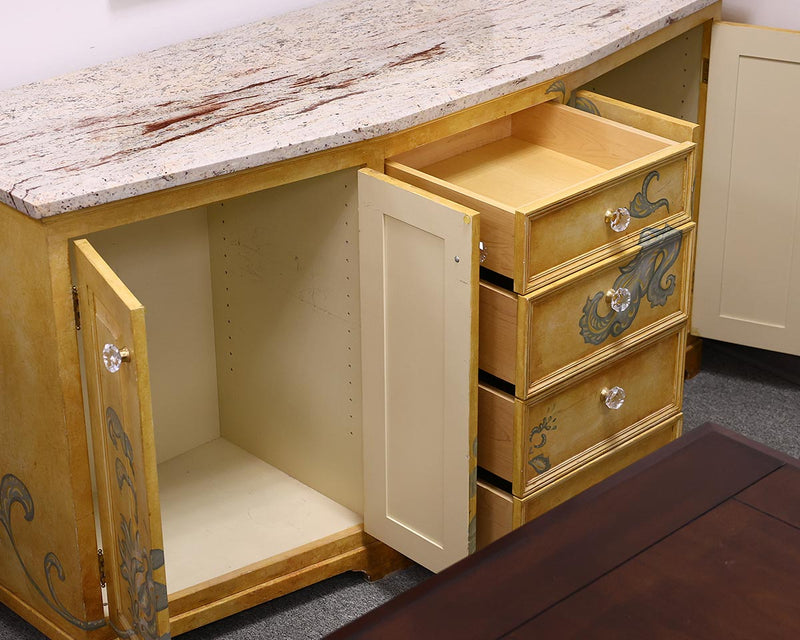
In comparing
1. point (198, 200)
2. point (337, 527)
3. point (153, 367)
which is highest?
point (198, 200)

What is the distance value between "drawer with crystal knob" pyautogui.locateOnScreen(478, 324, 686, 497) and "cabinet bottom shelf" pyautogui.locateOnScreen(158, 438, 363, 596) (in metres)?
0.34

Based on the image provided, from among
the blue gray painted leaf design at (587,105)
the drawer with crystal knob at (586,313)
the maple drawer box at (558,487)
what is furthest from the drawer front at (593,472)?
the blue gray painted leaf design at (587,105)

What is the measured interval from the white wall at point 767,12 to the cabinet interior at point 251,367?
1.15 metres

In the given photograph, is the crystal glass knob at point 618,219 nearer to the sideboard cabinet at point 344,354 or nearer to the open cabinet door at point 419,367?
the sideboard cabinet at point 344,354

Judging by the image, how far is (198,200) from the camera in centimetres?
158

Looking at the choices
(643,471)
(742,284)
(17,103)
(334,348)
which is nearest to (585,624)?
(643,471)

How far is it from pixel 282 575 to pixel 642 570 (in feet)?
3.31

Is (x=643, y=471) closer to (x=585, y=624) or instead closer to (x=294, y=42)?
(x=585, y=624)

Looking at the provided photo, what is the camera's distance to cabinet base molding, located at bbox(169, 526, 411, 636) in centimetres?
182

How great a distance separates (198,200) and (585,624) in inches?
33.5

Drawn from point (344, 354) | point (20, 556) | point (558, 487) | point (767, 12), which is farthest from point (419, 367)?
point (767, 12)

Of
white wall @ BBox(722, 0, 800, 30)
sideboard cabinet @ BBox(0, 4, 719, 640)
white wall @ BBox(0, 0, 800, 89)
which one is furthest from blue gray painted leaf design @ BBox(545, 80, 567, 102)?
white wall @ BBox(722, 0, 800, 30)

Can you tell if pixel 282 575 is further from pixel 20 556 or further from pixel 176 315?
pixel 176 315

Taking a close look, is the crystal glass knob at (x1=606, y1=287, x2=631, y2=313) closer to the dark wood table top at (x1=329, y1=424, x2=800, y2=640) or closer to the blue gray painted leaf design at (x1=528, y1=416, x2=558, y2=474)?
the blue gray painted leaf design at (x1=528, y1=416, x2=558, y2=474)
